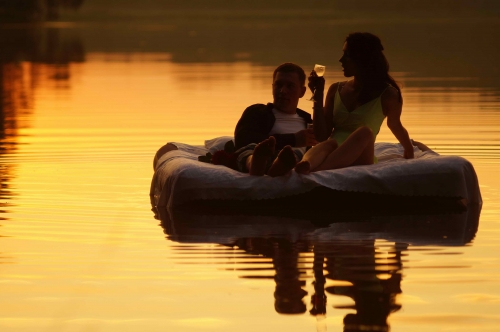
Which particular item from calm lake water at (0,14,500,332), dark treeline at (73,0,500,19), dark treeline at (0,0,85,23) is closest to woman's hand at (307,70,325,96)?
calm lake water at (0,14,500,332)

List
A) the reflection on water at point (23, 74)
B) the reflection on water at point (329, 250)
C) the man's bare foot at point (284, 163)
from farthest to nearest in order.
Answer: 1. the reflection on water at point (23, 74)
2. the man's bare foot at point (284, 163)
3. the reflection on water at point (329, 250)

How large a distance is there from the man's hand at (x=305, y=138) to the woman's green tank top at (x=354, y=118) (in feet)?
0.63

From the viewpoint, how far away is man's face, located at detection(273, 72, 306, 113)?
25.1 ft

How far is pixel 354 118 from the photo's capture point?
762cm

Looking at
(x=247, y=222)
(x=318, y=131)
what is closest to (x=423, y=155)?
(x=318, y=131)

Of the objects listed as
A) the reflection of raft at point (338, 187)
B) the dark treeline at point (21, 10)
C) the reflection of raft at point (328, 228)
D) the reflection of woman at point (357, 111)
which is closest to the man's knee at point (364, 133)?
the reflection of woman at point (357, 111)

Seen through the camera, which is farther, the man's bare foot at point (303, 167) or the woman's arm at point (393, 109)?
the woman's arm at point (393, 109)

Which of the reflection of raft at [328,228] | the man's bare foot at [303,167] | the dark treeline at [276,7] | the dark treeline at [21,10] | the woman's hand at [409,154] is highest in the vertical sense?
the man's bare foot at [303,167]

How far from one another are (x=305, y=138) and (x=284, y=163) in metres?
0.59

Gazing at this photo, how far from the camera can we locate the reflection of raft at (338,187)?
23.5 ft

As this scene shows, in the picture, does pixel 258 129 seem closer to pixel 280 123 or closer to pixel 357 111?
pixel 280 123

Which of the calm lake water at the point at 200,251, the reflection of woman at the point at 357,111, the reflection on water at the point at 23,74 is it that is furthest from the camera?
the reflection on water at the point at 23,74

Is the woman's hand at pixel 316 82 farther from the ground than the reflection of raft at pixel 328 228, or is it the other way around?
the woman's hand at pixel 316 82

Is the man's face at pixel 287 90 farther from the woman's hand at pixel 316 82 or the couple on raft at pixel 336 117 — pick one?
the woman's hand at pixel 316 82
